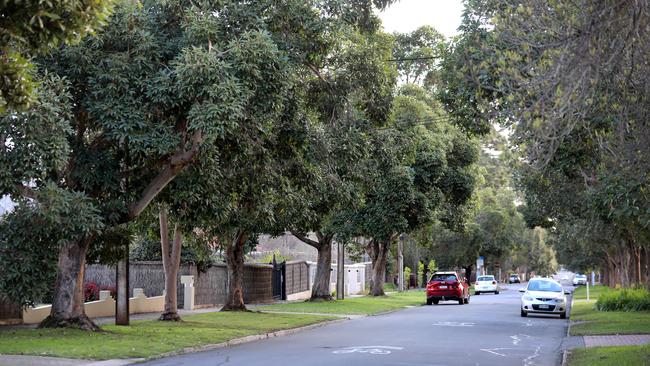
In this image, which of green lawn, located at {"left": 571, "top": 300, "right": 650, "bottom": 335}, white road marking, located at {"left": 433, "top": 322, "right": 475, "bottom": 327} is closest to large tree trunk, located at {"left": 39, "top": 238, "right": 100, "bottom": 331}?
white road marking, located at {"left": 433, "top": 322, "right": 475, "bottom": 327}

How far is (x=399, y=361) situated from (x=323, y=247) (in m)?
26.6

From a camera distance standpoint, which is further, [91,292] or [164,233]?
[91,292]

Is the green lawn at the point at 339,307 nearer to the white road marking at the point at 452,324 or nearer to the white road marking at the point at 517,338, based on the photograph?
the white road marking at the point at 452,324

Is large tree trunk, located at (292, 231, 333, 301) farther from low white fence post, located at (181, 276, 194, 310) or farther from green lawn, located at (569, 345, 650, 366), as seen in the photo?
green lawn, located at (569, 345, 650, 366)

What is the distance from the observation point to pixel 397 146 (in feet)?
99.9

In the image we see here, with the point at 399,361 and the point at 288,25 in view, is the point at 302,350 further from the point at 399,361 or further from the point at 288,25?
the point at 288,25

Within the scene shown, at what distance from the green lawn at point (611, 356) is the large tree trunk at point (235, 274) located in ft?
53.2

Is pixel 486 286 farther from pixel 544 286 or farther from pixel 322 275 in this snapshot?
pixel 544 286

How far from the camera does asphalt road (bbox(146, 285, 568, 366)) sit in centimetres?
1571

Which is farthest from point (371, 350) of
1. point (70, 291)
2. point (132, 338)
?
point (70, 291)

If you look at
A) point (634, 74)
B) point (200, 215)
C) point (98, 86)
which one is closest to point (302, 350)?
point (200, 215)

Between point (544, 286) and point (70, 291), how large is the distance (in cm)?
1952

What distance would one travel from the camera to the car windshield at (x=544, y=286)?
32906mm

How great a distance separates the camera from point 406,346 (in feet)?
61.4
